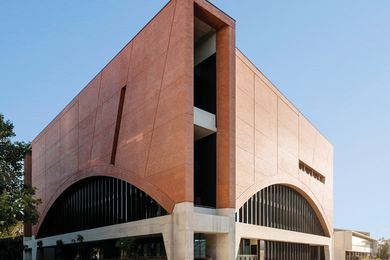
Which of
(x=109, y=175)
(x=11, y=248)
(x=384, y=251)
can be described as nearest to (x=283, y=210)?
(x=109, y=175)

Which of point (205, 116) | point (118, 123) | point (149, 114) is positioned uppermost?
point (118, 123)

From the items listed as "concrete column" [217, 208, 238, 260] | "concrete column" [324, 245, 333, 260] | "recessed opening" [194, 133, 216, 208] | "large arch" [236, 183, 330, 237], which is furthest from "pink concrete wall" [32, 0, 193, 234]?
"concrete column" [324, 245, 333, 260]

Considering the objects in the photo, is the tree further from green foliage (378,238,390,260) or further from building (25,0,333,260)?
green foliage (378,238,390,260)

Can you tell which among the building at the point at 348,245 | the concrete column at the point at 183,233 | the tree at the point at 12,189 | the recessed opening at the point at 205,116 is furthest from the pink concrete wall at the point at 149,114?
the building at the point at 348,245

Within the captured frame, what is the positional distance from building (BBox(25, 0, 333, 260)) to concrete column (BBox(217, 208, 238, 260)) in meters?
0.08

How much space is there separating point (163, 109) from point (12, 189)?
1320cm

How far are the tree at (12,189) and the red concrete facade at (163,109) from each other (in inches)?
283

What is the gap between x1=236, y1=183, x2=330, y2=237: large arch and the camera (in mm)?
37519

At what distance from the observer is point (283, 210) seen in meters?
44.9

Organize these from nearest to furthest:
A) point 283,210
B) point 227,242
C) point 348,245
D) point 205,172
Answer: point 227,242
point 205,172
point 283,210
point 348,245

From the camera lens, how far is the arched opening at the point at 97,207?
32844mm

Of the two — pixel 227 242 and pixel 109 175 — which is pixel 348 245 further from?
pixel 227 242

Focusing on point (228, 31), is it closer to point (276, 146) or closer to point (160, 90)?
point (160, 90)

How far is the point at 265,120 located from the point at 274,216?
9458 mm
